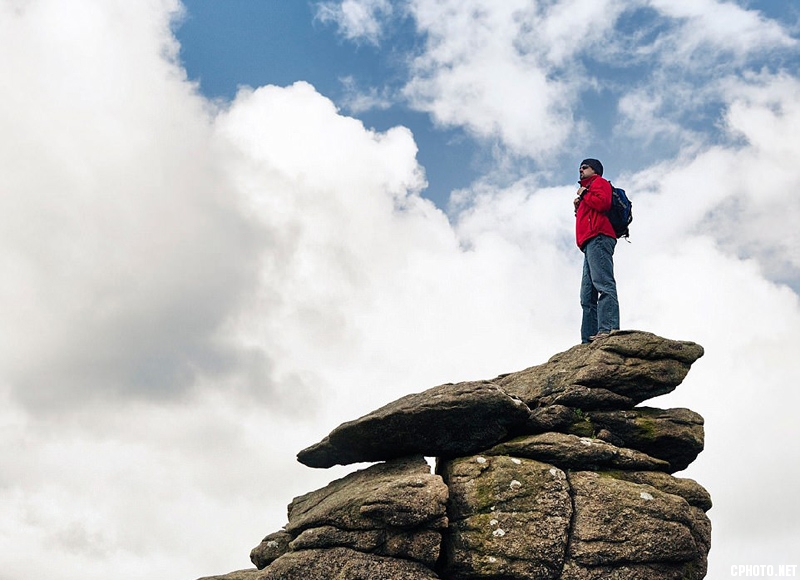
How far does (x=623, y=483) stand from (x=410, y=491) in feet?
21.2

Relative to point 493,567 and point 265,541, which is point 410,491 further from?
point 265,541

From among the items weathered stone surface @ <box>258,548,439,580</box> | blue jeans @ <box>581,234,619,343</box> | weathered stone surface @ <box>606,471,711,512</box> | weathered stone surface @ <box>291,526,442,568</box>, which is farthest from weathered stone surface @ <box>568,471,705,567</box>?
blue jeans @ <box>581,234,619,343</box>

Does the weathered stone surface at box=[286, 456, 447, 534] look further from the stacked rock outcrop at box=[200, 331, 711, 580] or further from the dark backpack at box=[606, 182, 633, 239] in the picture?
the dark backpack at box=[606, 182, 633, 239]

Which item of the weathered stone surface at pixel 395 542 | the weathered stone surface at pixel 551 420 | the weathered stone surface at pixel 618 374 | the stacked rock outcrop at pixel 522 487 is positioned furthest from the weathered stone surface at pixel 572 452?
the weathered stone surface at pixel 395 542

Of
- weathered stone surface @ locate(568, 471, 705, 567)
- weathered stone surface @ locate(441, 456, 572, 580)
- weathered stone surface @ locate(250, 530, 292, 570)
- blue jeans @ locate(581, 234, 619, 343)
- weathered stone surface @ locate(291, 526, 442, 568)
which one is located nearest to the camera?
weathered stone surface @ locate(441, 456, 572, 580)

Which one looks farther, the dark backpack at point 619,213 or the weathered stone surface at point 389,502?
the dark backpack at point 619,213

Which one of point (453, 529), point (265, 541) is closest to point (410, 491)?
point (453, 529)

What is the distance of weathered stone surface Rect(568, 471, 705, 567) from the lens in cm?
2134

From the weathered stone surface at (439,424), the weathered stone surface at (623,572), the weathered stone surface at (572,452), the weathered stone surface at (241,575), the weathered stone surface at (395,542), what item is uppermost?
the weathered stone surface at (439,424)

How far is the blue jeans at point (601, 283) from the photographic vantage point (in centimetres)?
2705

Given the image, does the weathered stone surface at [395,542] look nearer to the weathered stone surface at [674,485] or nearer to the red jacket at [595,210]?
the weathered stone surface at [674,485]

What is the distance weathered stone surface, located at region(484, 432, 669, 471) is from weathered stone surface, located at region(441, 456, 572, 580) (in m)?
0.51

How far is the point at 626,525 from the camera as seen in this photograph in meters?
21.6

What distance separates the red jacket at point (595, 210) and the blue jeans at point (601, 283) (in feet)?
0.77
